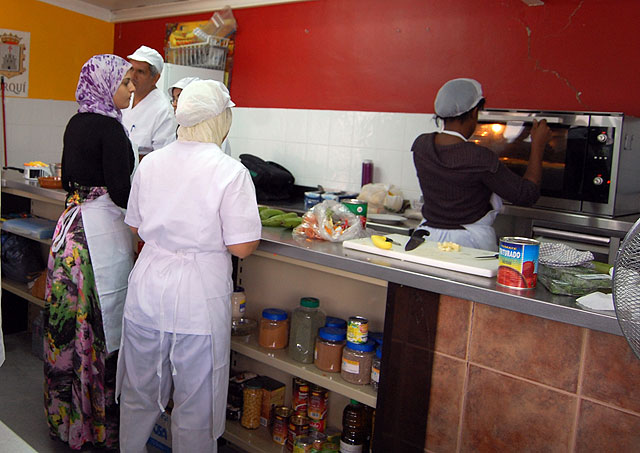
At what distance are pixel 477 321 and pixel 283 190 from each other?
3205 millimetres

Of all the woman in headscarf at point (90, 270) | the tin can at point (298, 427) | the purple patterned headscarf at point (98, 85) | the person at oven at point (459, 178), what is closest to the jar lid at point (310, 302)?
the tin can at point (298, 427)

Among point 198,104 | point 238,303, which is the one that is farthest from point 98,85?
point 238,303

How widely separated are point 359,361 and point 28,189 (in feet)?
8.49

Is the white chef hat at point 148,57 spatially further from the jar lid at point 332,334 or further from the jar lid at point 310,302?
the jar lid at point 332,334

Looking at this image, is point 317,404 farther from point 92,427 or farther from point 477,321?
point 92,427

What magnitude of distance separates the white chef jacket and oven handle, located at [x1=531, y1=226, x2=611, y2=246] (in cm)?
256

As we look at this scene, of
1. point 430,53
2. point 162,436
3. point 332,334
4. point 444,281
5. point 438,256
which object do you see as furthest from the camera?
point 430,53

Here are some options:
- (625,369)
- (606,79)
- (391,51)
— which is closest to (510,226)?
(606,79)

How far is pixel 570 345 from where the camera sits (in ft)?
5.73

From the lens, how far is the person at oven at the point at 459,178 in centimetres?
270

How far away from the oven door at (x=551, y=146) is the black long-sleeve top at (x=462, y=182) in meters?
0.82

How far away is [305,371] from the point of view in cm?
239

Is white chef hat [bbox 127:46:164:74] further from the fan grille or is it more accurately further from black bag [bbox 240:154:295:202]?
the fan grille

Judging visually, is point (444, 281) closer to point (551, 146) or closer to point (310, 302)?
point (310, 302)
